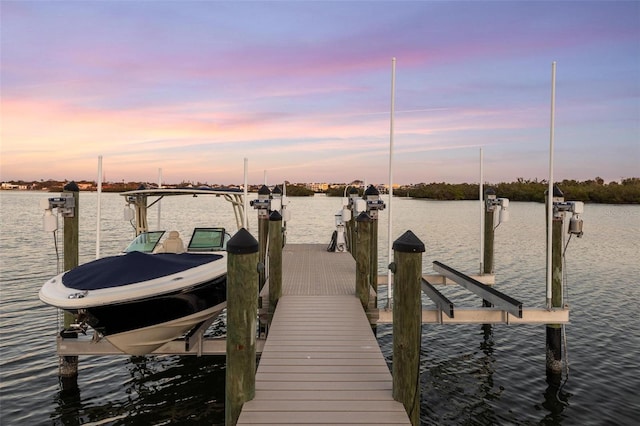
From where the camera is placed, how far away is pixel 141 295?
245 inches

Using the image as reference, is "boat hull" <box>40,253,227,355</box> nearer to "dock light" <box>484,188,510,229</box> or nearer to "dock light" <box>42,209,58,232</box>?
"dock light" <box>42,209,58,232</box>

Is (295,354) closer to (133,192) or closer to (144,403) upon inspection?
(144,403)

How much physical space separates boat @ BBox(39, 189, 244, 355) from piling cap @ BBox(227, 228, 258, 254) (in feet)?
A: 9.47

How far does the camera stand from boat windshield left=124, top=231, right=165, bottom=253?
9.33 metres

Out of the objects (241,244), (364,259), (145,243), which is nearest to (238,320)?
(241,244)

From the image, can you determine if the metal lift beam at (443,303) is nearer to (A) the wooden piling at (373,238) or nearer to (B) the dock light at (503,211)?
(A) the wooden piling at (373,238)

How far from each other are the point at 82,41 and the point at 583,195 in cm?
9517

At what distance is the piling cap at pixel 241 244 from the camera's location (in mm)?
4164

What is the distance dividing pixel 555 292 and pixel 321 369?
637cm

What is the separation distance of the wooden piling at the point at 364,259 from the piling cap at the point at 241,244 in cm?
380

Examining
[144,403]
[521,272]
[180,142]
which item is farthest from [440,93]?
[180,142]

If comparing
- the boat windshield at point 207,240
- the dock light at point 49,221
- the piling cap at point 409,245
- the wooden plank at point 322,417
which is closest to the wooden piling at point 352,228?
the boat windshield at point 207,240

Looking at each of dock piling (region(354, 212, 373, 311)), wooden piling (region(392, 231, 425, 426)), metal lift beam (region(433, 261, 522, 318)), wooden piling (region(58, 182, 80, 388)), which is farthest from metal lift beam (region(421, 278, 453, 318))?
wooden piling (region(58, 182, 80, 388))

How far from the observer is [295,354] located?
5.47 metres
